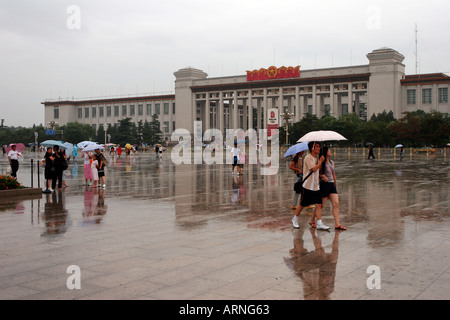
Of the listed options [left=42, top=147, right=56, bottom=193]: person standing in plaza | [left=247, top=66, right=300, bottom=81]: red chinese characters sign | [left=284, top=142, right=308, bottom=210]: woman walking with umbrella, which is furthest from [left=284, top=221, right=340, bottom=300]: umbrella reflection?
[left=247, top=66, right=300, bottom=81]: red chinese characters sign

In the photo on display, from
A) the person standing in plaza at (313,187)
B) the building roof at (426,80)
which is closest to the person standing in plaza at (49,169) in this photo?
the person standing in plaza at (313,187)

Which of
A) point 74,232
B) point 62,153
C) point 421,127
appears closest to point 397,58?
point 421,127

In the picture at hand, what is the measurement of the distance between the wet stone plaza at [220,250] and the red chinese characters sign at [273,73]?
2964 inches

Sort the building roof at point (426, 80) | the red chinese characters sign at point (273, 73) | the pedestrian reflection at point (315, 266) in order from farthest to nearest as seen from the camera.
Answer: the red chinese characters sign at point (273, 73)
the building roof at point (426, 80)
the pedestrian reflection at point (315, 266)

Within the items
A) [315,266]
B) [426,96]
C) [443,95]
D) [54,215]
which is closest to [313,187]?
[315,266]

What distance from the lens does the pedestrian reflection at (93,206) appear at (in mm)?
9555

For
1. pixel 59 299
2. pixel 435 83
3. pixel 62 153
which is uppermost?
pixel 435 83

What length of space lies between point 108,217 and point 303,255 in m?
5.00

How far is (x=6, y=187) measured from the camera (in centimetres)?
1325

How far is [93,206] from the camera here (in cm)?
1156

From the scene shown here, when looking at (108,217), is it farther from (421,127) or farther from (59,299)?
(421,127)

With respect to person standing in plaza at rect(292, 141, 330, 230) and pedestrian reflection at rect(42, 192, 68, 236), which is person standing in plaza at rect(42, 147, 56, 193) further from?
person standing in plaza at rect(292, 141, 330, 230)

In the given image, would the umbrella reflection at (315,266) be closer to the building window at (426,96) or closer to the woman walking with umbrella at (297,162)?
the woman walking with umbrella at (297,162)

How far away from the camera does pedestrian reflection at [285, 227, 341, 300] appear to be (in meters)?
4.89
